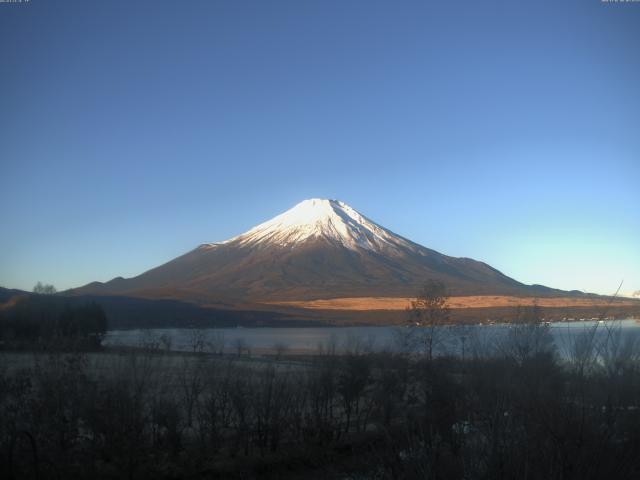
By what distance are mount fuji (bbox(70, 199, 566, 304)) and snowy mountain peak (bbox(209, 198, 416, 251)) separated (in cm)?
30

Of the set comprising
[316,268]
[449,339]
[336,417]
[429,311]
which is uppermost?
[316,268]

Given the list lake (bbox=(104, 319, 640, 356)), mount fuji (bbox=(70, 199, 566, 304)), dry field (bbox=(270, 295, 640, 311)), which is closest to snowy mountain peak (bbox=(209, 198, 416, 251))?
mount fuji (bbox=(70, 199, 566, 304))

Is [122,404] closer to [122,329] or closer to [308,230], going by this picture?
[122,329]

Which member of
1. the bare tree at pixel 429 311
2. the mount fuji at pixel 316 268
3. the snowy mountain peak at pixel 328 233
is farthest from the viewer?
the snowy mountain peak at pixel 328 233

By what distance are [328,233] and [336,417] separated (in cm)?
16331

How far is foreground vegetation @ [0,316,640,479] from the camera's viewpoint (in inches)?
201

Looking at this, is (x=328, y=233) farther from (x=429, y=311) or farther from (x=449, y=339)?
(x=429, y=311)

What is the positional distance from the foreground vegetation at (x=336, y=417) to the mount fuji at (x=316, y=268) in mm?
94958

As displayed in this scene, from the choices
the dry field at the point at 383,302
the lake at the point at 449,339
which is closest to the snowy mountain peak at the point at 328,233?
the dry field at the point at 383,302

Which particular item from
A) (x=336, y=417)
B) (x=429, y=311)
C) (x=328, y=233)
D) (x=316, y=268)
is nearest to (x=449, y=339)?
(x=429, y=311)

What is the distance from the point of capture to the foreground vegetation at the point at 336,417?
5105 millimetres

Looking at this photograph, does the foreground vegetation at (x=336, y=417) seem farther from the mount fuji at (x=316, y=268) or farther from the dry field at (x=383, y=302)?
the mount fuji at (x=316, y=268)

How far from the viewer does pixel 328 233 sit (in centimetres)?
18050

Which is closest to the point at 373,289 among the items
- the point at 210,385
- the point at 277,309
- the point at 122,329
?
A: the point at 277,309
